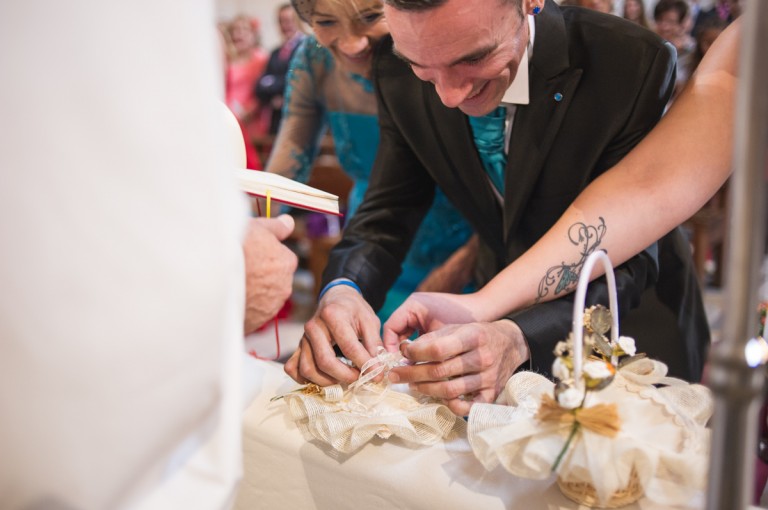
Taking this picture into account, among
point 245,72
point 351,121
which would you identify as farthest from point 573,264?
point 245,72

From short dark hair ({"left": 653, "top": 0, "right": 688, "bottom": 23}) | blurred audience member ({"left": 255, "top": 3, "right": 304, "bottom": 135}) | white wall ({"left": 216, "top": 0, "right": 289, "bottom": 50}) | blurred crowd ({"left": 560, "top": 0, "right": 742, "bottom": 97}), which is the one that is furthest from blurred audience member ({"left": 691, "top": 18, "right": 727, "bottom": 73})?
white wall ({"left": 216, "top": 0, "right": 289, "bottom": 50})

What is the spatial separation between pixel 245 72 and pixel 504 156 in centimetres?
475

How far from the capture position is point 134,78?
0.57 meters

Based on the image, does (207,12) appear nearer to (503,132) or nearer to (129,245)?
(129,245)

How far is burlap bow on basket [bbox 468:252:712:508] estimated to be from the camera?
830 mm

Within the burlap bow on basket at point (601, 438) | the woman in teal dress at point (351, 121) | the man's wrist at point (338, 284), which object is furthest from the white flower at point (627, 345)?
the woman in teal dress at point (351, 121)

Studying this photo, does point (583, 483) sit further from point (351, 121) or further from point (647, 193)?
point (351, 121)

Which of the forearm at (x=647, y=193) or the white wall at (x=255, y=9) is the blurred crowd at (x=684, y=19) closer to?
the forearm at (x=647, y=193)

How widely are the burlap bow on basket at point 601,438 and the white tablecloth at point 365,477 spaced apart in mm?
42

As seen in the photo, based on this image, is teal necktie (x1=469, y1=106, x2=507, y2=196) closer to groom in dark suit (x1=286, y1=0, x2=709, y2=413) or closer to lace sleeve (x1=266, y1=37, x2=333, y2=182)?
groom in dark suit (x1=286, y1=0, x2=709, y2=413)

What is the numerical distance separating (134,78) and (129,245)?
0.44 feet

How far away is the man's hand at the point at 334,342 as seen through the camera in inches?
46.0

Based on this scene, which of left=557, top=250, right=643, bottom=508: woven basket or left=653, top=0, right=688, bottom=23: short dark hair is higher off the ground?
left=653, top=0, right=688, bottom=23: short dark hair

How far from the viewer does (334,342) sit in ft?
4.10
